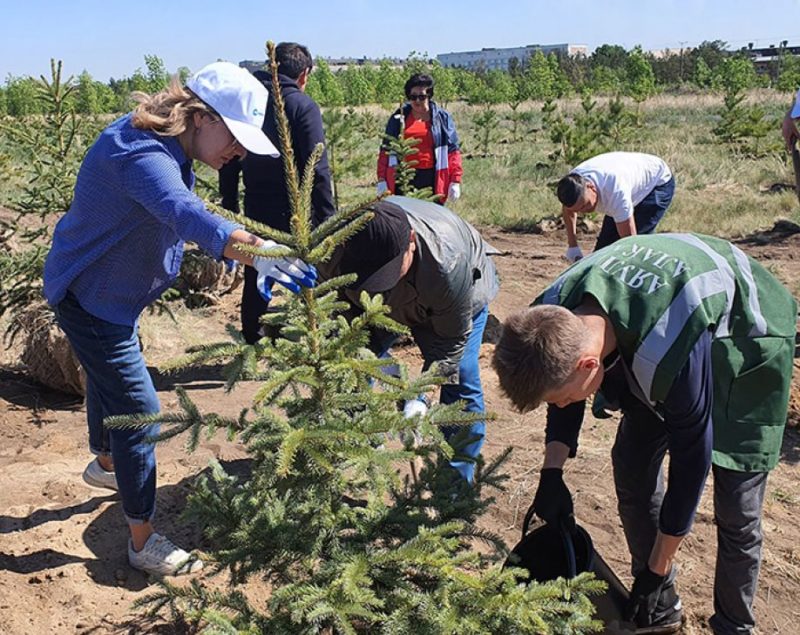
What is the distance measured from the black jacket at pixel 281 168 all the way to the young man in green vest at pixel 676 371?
8.30 feet

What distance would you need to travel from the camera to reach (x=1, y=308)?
15.8 feet

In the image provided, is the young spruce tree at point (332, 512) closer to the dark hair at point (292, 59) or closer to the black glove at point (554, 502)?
the black glove at point (554, 502)

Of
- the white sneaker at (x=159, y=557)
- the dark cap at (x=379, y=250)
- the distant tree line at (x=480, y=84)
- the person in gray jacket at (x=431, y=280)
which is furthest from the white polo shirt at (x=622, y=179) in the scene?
the distant tree line at (x=480, y=84)

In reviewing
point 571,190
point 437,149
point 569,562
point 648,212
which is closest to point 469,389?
point 569,562

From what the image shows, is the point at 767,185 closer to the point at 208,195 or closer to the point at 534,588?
the point at 208,195

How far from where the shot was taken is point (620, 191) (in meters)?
4.83

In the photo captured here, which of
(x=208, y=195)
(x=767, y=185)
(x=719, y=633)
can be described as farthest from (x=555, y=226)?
(x=719, y=633)

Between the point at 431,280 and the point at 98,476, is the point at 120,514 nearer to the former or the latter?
the point at 98,476

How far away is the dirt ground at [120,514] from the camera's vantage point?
2.83 m

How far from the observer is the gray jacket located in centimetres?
294

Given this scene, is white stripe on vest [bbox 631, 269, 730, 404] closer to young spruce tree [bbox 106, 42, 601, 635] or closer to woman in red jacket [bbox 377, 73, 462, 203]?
young spruce tree [bbox 106, 42, 601, 635]

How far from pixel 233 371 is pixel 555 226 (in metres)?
8.94

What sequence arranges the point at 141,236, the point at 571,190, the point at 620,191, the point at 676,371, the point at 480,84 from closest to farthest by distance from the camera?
the point at 676,371 → the point at 141,236 → the point at 571,190 → the point at 620,191 → the point at 480,84

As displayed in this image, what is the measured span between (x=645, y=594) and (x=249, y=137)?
1753 millimetres
